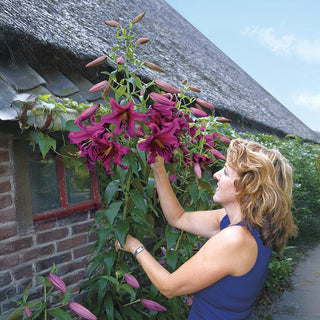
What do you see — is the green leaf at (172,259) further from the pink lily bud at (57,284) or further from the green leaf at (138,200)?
the pink lily bud at (57,284)

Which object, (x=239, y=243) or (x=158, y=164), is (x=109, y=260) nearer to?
(x=158, y=164)

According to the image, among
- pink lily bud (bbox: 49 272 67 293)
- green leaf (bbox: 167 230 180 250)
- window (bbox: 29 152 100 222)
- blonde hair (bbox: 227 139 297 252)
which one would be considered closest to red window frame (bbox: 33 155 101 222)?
window (bbox: 29 152 100 222)

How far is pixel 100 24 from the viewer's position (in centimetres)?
360

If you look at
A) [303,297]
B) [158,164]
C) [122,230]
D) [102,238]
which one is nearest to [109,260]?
[102,238]

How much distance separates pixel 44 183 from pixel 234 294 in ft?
4.49

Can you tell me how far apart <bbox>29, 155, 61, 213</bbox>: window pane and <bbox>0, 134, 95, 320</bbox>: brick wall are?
11 cm

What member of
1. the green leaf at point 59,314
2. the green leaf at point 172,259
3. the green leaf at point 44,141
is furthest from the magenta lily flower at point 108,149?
the green leaf at point 59,314

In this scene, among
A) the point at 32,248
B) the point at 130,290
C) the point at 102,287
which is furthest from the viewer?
the point at 32,248

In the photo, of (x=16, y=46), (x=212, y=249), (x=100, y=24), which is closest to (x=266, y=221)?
(x=212, y=249)

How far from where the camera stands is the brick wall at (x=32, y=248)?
1772mm

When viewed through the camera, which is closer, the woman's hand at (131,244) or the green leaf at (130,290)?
the woman's hand at (131,244)

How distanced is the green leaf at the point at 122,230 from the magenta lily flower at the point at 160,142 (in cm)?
45

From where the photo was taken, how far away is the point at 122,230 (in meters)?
1.50

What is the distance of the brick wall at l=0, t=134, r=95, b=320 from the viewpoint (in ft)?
5.82
